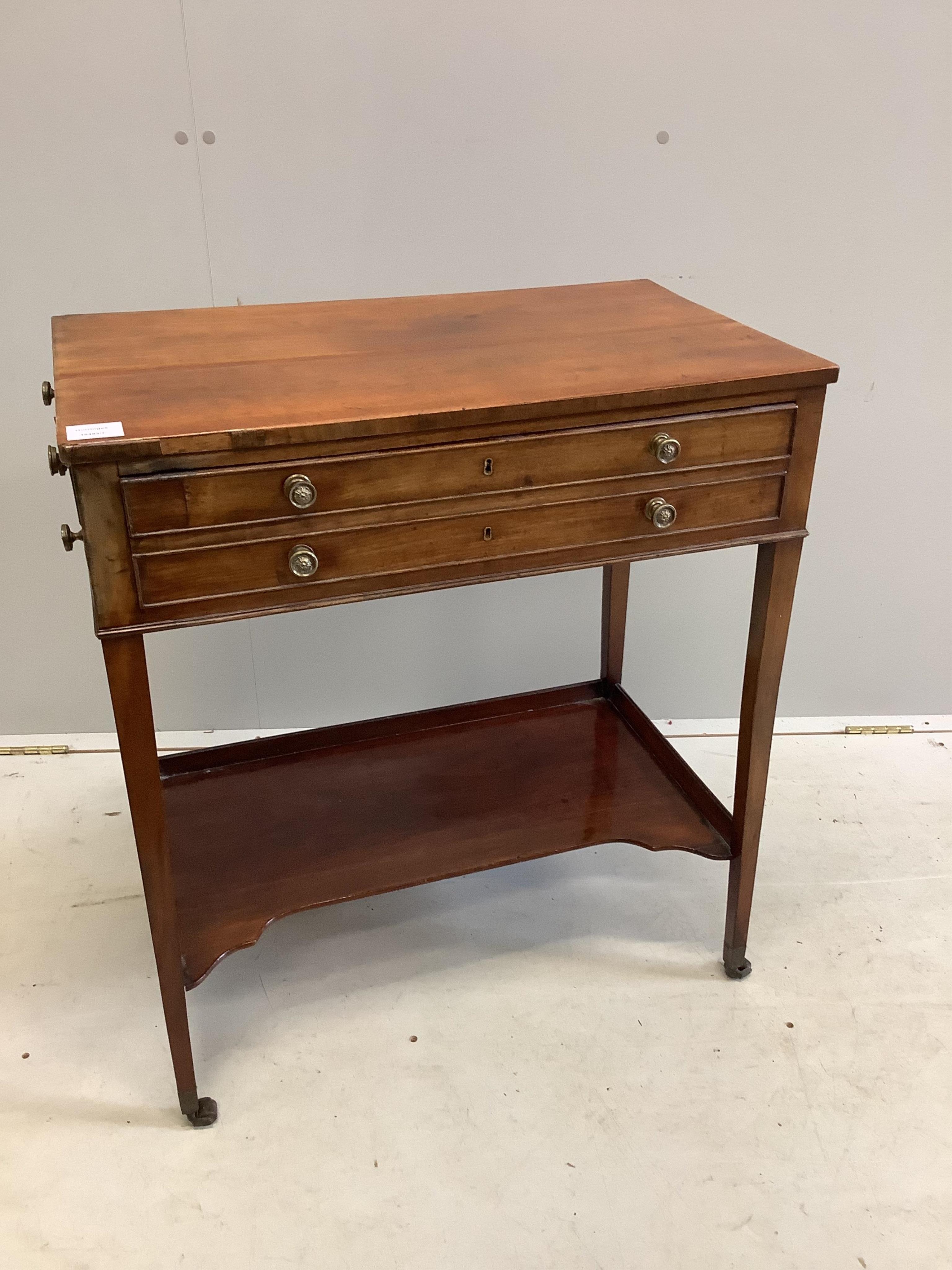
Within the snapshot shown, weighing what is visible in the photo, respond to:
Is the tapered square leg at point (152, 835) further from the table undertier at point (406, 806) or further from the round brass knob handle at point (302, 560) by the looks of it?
the round brass knob handle at point (302, 560)

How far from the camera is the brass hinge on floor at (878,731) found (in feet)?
8.57

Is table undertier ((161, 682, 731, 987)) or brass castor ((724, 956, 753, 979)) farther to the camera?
brass castor ((724, 956, 753, 979))

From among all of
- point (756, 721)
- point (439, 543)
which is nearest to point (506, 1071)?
point (756, 721)

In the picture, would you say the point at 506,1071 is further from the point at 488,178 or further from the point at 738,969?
the point at 488,178

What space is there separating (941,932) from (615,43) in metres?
1.79

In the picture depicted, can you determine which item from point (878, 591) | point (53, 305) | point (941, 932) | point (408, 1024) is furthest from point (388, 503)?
point (878, 591)

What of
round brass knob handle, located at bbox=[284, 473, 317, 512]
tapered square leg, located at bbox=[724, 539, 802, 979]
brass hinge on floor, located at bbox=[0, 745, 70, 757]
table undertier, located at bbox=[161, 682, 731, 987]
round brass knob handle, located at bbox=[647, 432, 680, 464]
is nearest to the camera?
round brass knob handle, located at bbox=[284, 473, 317, 512]

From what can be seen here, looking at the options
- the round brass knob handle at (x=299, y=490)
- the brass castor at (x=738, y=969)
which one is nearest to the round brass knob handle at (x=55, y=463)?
the round brass knob handle at (x=299, y=490)

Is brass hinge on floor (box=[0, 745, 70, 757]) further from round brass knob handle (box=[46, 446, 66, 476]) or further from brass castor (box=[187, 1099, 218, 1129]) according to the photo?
round brass knob handle (box=[46, 446, 66, 476])

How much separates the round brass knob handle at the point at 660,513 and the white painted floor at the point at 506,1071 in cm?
90

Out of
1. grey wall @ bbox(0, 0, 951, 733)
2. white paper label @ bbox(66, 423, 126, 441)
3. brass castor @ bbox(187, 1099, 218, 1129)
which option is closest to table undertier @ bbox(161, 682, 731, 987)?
brass castor @ bbox(187, 1099, 218, 1129)

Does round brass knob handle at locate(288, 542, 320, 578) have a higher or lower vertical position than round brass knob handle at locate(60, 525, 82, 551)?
lower

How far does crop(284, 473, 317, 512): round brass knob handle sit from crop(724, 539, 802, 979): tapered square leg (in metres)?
0.68

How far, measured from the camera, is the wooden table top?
1.23 metres
